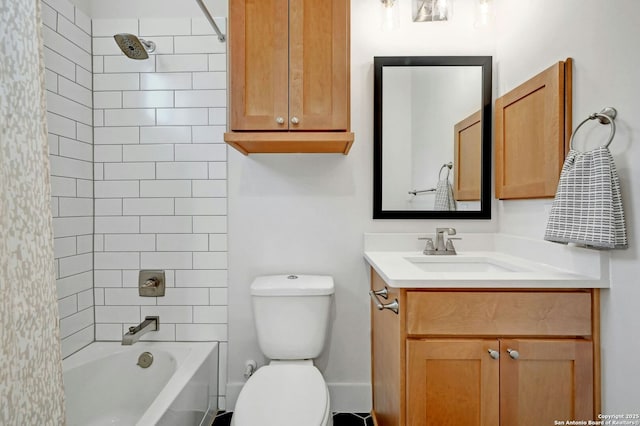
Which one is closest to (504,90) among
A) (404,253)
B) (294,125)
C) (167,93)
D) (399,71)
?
(399,71)

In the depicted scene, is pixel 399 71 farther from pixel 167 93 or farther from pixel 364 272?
pixel 167 93

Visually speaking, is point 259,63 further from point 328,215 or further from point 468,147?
point 468,147

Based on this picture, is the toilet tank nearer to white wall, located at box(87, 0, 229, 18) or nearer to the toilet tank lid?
the toilet tank lid

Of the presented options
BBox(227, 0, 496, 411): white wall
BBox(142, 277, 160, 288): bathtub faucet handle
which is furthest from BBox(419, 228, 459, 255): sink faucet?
BBox(142, 277, 160, 288): bathtub faucet handle

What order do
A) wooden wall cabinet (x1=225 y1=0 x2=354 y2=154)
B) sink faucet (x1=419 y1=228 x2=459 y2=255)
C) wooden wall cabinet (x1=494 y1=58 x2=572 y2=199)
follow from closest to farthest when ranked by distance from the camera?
wooden wall cabinet (x1=494 y1=58 x2=572 y2=199)
wooden wall cabinet (x1=225 y1=0 x2=354 y2=154)
sink faucet (x1=419 y1=228 x2=459 y2=255)

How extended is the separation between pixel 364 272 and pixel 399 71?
3.59 feet

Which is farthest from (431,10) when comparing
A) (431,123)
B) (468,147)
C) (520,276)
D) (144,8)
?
(144,8)

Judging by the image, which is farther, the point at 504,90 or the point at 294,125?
the point at 504,90

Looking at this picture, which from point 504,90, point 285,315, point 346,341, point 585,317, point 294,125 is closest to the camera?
point 585,317

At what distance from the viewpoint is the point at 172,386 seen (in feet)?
4.61

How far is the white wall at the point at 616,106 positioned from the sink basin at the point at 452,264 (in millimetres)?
548

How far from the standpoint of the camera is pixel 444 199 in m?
1.84

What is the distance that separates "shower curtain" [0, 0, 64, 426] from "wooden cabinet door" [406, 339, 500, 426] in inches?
39.1

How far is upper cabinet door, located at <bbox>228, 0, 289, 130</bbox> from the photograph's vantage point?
58.3 inches
